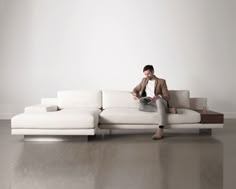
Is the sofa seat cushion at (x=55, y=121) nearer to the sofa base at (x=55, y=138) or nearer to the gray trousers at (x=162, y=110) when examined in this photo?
the sofa base at (x=55, y=138)

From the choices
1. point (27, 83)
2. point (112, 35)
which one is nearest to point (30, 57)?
point (27, 83)

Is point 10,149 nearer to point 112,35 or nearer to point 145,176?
point 145,176

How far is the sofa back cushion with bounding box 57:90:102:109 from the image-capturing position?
18.1 feet

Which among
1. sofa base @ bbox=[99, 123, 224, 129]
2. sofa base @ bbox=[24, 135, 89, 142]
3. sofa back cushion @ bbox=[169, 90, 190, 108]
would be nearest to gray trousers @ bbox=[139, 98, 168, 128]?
sofa base @ bbox=[99, 123, 224, 129]

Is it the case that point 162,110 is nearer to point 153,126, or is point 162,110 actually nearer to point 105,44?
point 153,126

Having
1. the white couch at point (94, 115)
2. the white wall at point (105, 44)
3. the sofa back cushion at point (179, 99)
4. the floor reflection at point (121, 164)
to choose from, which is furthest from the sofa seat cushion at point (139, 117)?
the white wall at point (105, 44)

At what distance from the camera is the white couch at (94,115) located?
14.5 feet

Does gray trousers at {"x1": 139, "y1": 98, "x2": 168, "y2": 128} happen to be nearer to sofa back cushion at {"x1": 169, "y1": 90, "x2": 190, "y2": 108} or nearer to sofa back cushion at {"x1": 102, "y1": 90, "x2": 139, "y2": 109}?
sofa back cushion at {"x1": 102, "y1": 90, "x2": 139, "y2": 109}

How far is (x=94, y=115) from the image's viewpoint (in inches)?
178

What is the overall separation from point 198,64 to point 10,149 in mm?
4556

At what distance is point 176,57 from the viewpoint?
714cm

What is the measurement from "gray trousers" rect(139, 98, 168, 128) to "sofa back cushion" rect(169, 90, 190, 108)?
62cm

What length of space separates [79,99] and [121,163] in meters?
2.49

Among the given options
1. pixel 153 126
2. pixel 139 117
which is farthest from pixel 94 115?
pixel 153 126
